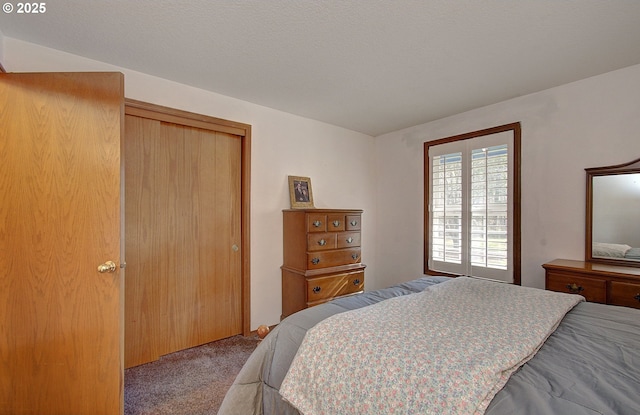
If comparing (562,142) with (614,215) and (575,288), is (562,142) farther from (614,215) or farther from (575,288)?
(575,288)

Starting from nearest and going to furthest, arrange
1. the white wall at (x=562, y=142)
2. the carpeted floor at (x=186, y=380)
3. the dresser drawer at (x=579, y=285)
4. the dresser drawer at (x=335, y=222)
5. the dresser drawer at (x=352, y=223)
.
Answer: the carpeted floor at (x=186, y=380), the dresser drawer at (x=579, y=285), the white wall at (x=562, y=142), the dresser drawer at (x=335, y=222), the dresser drawer at (x=352, y=223)

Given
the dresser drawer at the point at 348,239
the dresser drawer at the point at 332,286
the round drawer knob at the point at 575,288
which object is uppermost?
the dresser drawer at the point at 348,239

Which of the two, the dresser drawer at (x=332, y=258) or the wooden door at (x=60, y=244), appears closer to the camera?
the wooden door at (x=60, y=244)

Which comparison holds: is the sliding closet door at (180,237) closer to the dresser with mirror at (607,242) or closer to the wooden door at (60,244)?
the wooden door at (60,244)

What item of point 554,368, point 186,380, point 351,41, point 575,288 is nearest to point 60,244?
point 186,380

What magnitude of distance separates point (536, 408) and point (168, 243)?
104 inches

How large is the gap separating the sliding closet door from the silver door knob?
766 mm

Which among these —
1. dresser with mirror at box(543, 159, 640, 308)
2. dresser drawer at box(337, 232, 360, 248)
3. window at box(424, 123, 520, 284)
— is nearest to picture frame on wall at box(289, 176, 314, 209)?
dresser drawer at box(337, 232, 360, 248)

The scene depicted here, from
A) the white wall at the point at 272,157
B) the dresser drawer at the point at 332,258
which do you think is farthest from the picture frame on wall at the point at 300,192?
the dresser drawer at the point at 332,258

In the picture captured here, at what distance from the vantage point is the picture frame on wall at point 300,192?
3342 millimetres

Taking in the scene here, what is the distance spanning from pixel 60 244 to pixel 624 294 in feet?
11.7

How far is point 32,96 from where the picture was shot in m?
1.67

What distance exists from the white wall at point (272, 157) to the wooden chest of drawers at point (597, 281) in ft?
7.21

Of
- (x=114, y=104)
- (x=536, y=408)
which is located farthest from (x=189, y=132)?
(x=536, y=408)
